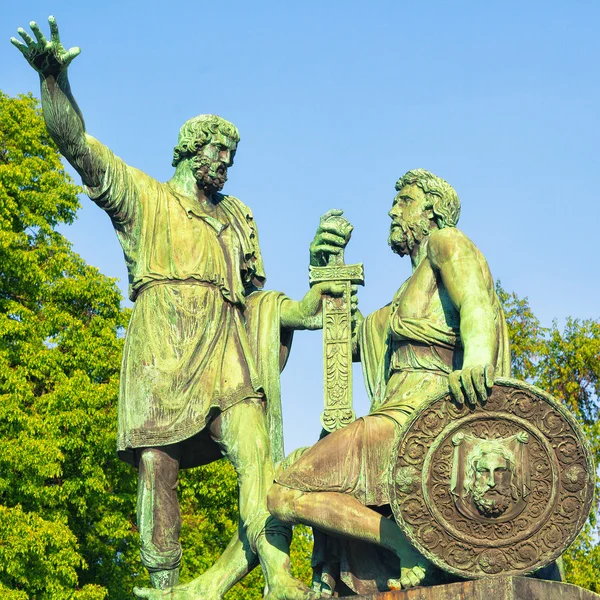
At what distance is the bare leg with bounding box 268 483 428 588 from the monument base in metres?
0.22

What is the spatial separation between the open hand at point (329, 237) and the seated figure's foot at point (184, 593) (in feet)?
8.20

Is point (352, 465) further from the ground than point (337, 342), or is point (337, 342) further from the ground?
point (337, 342)

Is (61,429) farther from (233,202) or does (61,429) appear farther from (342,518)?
(342,518)

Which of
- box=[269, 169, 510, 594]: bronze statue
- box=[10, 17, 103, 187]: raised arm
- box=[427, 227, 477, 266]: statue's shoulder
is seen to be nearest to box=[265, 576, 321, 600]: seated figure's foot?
box=[269, 169, 510, 594]: bronze statue

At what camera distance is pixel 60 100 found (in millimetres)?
9133

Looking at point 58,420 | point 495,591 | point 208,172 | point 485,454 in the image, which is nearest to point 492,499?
point 485,454

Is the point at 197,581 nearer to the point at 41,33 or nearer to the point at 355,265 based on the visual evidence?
the point at 355,265

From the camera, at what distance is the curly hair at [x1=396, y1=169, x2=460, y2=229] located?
9.45 meters

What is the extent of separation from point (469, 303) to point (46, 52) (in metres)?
3.31

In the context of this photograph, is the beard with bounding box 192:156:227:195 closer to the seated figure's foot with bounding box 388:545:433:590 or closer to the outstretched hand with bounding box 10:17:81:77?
the outstretched hand with bounding box 10:17:81:77

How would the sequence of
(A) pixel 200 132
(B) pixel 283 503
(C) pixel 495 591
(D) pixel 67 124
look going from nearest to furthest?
1. (C) pixel 495 591
2. (B) pixel 283 503
3. (D) pixel 67 124
4. (A) pixel 200 132

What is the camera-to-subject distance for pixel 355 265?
956 centimetres

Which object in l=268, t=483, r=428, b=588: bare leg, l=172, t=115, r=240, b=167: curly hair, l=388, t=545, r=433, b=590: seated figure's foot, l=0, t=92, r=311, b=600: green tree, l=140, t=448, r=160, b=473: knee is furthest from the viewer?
l=0, t=92, r=311, b=600: green tree

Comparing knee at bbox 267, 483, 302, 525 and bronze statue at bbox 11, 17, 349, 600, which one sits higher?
bronze statue at bbox 11, 17, 349, 600
